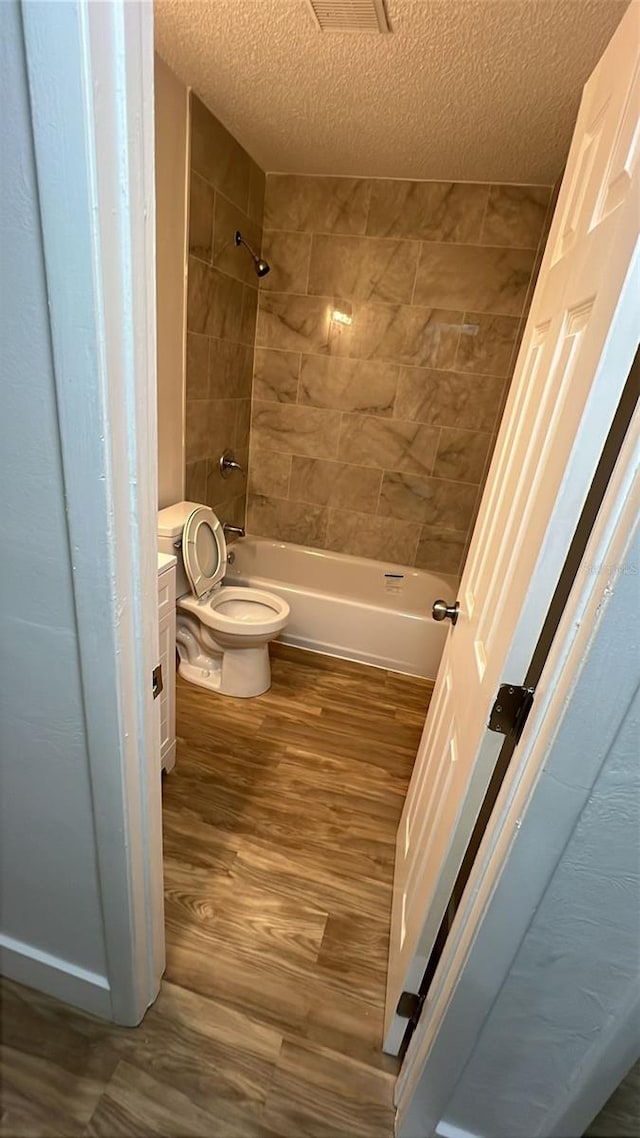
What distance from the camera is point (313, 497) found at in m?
3.28

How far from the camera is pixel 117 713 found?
856 mm

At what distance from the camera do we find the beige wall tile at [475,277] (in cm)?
262

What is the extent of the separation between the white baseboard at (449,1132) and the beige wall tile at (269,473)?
281 centimetres

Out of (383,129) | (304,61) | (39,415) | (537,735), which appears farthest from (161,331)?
(537,735)

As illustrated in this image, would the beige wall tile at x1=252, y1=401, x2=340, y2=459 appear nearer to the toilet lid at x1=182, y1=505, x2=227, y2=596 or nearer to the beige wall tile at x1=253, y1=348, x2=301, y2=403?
the beige wall tile at x1=253, y1=348, x2=301, y2=403

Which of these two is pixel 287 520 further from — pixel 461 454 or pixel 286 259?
pixel 286 259

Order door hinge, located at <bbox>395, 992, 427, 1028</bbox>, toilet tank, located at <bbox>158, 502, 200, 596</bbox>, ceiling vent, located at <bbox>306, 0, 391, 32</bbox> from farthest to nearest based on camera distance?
1. toilet tank, located at <bbox>158, 502, 200, 596</bbox>
2. ceiling vent, located at <bbox>306, 0, 391, 32</bbox>
3. door hinge, located at <bbox>395, 992, 427, 1028</bbox>

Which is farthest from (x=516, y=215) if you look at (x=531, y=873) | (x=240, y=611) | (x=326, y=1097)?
(x=326, y=1097)

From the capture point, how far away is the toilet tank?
2.08m

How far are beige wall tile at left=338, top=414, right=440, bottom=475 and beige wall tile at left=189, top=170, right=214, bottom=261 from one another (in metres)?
1.15

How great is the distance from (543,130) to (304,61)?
0.93 meters

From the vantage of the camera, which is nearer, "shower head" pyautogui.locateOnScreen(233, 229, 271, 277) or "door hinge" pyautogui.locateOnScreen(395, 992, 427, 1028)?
"door hinge" pyautogui.locateOnScreen(395, 992, 427, 1028)

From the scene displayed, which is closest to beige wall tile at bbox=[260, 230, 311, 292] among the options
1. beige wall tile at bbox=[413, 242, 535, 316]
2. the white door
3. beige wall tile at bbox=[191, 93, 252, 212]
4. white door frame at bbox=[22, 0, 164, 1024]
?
beige wall tile at bbox=[191, 93, 252, 212]

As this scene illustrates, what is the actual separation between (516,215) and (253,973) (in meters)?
3.23
